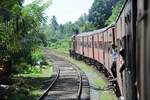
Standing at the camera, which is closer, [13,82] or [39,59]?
[13,82]

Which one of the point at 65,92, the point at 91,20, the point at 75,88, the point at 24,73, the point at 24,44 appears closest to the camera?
the point at 65,92

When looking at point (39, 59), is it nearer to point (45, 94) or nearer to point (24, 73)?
point (24, 73)

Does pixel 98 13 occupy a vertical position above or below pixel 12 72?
above

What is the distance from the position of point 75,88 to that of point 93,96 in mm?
3368

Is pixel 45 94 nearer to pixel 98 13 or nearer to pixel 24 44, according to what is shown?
pixel 24 44

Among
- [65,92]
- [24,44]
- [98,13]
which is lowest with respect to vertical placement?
[65,92]

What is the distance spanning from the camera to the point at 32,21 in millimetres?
24562

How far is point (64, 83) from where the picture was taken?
23.7 metres

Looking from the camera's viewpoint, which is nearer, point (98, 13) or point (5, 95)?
point (5, 95)

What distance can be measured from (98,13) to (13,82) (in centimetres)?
7210

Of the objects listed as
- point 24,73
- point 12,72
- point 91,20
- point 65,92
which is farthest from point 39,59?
point 91,20

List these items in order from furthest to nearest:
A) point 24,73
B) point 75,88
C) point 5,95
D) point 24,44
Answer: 1. point 24,73
2. point 24,44
3. point 75,88
4. point 5,95

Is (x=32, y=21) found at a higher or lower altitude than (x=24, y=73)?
higher

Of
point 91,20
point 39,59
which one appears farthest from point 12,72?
point 91,20
